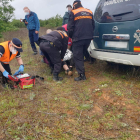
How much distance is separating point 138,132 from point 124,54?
5.28 feet

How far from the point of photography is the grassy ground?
200 cm

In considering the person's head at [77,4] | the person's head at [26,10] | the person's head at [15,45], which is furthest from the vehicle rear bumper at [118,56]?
the person's head at [26,10]

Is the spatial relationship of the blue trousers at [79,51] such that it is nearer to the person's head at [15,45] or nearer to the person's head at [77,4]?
the person's head at [77,4]

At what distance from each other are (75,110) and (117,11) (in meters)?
2.23

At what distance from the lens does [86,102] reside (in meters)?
2.78

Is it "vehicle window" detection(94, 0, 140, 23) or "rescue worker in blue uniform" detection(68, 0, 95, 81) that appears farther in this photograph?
"rescue worker in blue uniform" detection(68, 0, 95, 81)

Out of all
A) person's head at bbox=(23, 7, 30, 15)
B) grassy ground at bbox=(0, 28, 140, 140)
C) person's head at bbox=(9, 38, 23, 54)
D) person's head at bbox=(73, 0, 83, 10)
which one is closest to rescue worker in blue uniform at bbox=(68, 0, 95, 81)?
person's head at bbox=(73, 0, 83, 10)

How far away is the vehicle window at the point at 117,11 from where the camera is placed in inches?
115

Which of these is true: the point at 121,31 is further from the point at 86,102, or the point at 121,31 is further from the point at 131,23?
the point at 86,102

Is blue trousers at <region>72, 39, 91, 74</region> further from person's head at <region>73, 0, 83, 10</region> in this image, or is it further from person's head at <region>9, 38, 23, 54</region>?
person's head at <region>9, 38, 23, 54</region>

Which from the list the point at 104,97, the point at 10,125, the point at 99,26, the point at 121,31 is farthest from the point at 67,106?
the point at 99,26

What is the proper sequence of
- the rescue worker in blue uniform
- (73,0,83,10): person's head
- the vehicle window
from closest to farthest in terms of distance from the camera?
the vehicle window → the rescue worker in blue uniform → (73,0,83,10): person's head

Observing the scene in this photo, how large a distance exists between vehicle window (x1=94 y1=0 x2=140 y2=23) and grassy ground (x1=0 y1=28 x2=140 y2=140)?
1.41 metres

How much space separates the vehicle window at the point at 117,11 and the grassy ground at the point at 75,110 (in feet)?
4.63
